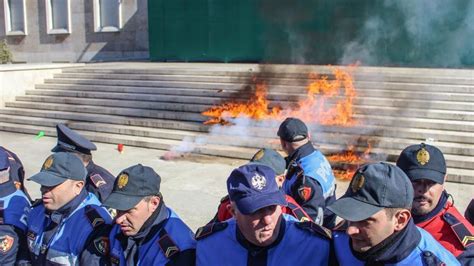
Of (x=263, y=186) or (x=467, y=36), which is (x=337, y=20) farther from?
(x=263, y=186)

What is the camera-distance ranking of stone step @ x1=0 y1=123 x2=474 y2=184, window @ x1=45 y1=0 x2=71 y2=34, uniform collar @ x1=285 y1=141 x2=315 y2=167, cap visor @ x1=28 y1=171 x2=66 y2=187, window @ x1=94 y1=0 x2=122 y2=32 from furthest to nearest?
window @ x1=45 y1=0 x2=71 y2=34 < window @ x1=94 y1=0 x2=122 y2=32 < stone step @ x1=0 y1=123 x2=474 y2=184 < uniform collar @ x1=285 y1=141 x2=315 y2=167 < cap visor @ x1=28 y1=171 x2=66 y2=187

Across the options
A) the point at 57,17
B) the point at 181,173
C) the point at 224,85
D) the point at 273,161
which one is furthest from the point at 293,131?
the point at 57,17

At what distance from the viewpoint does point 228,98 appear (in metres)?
12.0

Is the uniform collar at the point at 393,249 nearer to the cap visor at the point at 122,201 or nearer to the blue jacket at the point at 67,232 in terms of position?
the cap visor at the point at 122,201

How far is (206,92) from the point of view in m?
12.6

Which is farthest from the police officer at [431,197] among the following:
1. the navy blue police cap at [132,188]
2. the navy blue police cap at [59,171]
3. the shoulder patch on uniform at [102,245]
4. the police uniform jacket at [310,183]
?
the navy blue police cap at [59,171]

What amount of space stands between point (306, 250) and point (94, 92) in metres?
12.9

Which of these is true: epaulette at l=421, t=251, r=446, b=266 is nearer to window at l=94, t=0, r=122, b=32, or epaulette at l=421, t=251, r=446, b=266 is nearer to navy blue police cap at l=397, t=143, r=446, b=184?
navy blue police cap at l=397, t=143, r=446, b=184

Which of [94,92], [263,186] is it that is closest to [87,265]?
[263,186]

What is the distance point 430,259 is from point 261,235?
73 centimetres

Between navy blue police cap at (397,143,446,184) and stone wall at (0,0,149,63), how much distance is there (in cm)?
2020

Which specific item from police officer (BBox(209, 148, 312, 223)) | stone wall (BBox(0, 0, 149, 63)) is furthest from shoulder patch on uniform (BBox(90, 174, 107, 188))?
stone wall (BBox(0, 0, 149, 63))

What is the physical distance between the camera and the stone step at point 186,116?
9523mm

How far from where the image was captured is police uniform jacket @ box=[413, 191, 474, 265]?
251 cm
